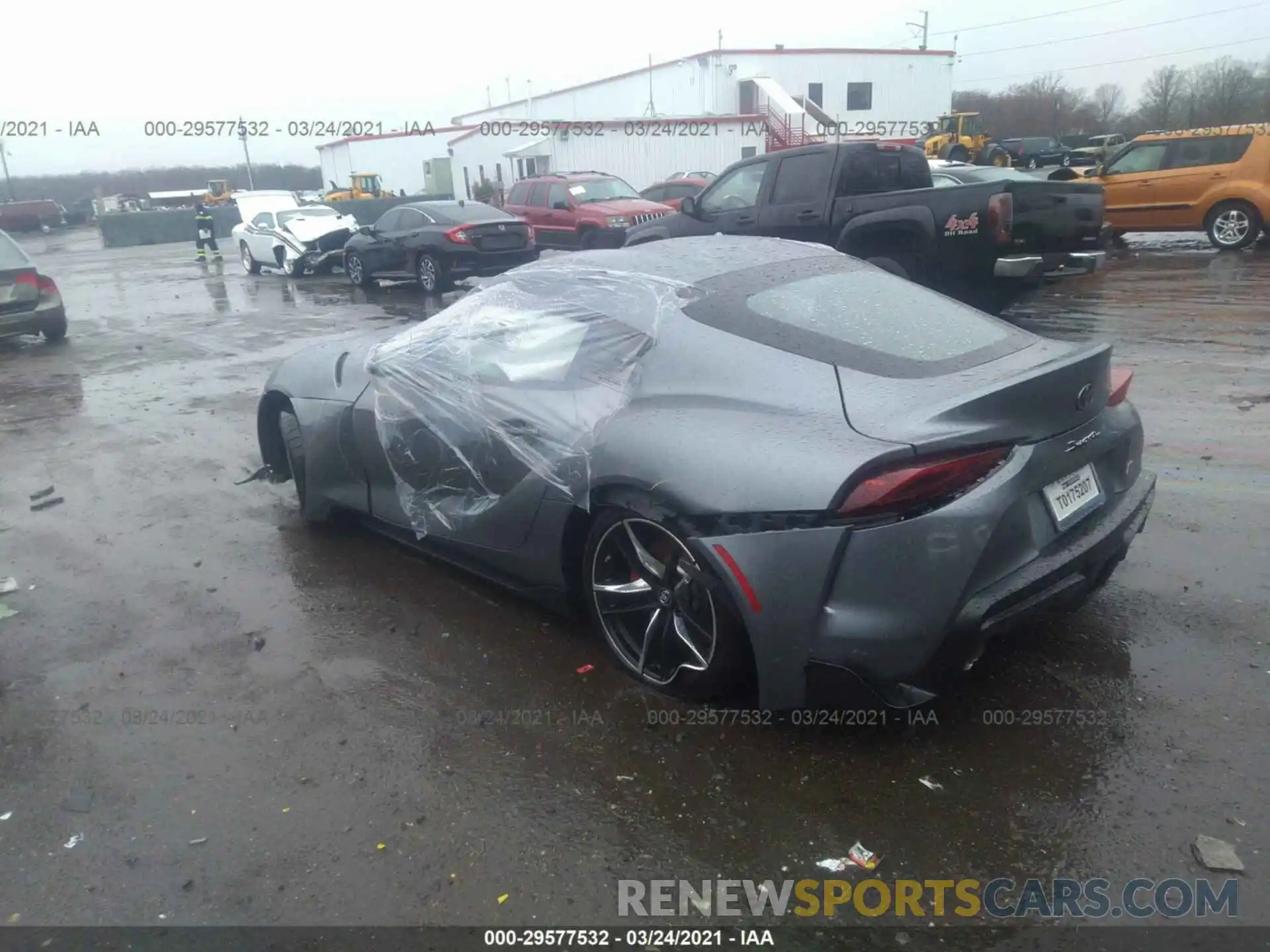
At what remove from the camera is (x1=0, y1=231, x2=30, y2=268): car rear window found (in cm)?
1190

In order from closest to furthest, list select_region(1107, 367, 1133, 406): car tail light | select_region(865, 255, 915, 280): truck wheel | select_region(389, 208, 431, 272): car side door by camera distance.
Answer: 1. select_region(1107, 367, 1133, 406): car tail light
2. select_region(865, 255, 915, 280): truck wheel
3. select_region(389, 208, 431, 272): car side door

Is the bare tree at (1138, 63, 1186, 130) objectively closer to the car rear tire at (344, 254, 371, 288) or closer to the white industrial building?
the white industrial building

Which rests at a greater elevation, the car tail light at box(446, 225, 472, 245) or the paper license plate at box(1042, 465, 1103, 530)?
the car tail light at box(446, 225, 472, 245)

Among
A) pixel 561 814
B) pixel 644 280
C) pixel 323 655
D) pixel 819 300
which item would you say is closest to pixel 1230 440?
pixel 819 300

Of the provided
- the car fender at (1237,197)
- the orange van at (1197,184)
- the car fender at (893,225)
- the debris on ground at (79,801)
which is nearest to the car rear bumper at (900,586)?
the debris on ground at (79,801)

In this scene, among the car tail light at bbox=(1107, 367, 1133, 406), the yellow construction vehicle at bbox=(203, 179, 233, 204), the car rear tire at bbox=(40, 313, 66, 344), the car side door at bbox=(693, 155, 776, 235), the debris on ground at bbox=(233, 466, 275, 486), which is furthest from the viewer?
the yellow construction vehicle at bbox=(203, 179, 233, 204)

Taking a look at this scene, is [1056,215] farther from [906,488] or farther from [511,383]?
[906,488]

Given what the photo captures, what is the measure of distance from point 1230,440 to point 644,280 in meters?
4.16

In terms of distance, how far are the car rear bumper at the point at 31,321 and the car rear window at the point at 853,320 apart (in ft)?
38.6

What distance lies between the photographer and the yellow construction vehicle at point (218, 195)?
53.1 meters

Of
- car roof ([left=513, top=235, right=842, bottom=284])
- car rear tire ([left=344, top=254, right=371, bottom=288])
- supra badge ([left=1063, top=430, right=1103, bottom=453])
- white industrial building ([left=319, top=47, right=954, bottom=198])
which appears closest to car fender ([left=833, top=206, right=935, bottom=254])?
car roof ([left=513, top=235, right=842, bottom=284])

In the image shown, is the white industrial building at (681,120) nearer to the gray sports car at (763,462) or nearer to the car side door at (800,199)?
the car side door at (800,199)

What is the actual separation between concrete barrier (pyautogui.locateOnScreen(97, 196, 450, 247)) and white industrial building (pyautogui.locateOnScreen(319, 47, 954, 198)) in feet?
19.2

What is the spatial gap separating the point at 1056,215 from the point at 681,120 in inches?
1203
